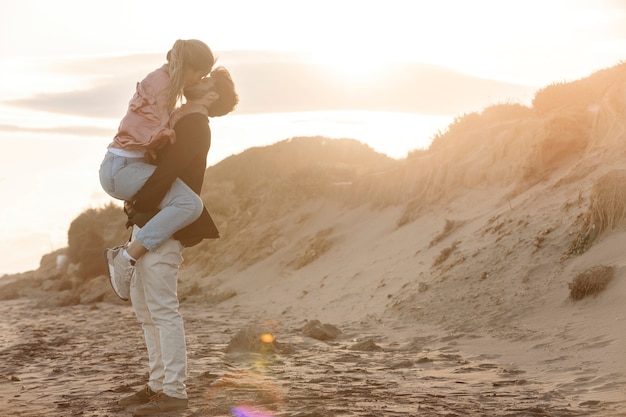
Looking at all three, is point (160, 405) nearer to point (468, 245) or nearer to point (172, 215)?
point (172, 215)

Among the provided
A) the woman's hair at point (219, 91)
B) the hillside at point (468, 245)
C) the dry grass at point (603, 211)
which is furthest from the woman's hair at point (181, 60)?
the dry grass at point (603, 211)

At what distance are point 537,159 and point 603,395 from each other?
1077 centimetres

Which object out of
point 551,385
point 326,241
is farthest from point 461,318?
point 326,241

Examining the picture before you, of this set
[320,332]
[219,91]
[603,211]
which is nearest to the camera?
[219,91]

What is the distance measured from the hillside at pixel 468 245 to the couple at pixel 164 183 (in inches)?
119

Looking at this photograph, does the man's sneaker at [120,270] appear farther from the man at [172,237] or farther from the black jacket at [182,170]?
the black jacket at [182,170]

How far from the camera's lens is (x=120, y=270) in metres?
5.41

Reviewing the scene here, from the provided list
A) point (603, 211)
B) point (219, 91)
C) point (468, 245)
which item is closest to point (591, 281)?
point (603, 211)

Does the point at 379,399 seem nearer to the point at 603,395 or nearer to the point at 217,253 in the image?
the point at 603,395

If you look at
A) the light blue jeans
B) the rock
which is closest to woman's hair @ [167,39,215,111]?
the light blue jeans

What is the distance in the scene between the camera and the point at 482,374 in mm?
7320

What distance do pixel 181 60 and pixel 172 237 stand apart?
3.94 ft

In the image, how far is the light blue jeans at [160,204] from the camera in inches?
208

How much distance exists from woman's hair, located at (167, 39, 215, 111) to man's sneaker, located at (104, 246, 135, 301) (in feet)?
3.54
